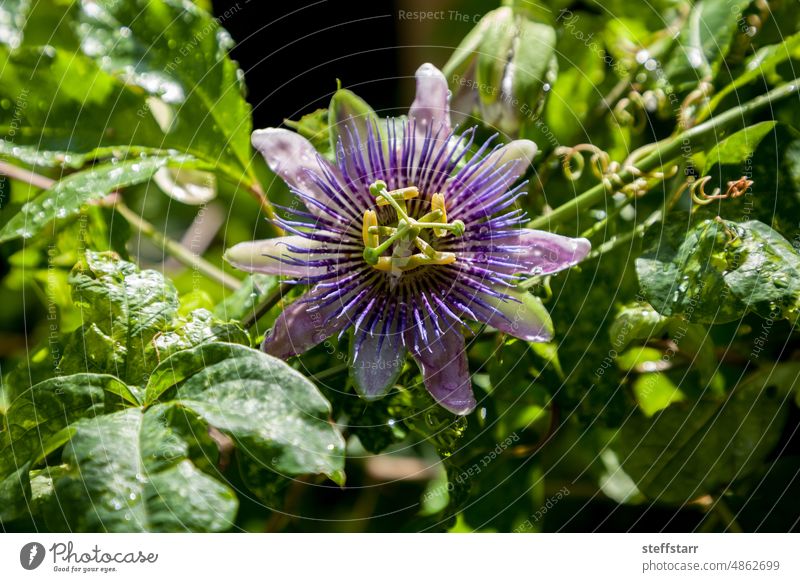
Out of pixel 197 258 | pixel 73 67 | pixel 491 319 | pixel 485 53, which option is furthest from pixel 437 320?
pixel 73 67

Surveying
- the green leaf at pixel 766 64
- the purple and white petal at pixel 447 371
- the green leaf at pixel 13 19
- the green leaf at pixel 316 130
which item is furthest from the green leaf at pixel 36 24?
the green leaf at pixel 766 64

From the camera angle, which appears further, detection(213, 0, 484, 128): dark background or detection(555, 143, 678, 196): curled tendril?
detection(213, 0, 484, 128): dark background

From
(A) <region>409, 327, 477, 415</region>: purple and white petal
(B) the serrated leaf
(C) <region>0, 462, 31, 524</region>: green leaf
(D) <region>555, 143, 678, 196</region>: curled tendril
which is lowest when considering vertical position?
(C) <region>0, 462, 31, 524</region>: green leaf

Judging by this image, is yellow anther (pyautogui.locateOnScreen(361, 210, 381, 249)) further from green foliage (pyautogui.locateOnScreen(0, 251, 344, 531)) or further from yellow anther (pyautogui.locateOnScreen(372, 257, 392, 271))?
green foliage (pyautogui.locateOnScreen(0, 251, 344, 531))

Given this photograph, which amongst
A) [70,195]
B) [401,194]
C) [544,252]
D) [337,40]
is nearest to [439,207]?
[401,194]
